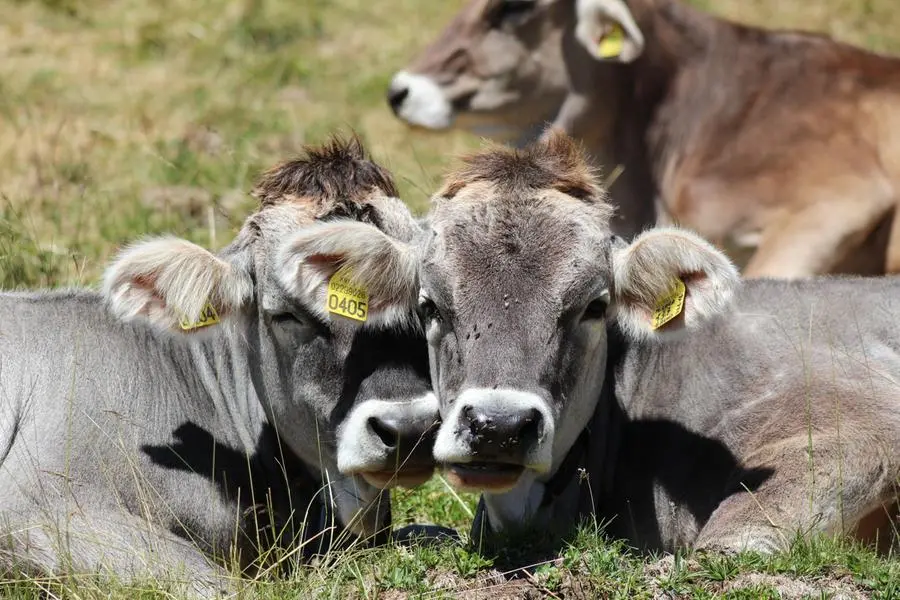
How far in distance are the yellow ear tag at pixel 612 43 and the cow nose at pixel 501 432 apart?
6166mm

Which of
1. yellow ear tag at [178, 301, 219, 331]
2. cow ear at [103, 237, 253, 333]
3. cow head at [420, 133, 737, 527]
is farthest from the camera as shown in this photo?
yellow ear tag at [178, 301, 219, 331]

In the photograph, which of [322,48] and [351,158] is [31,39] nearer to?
[322,48]

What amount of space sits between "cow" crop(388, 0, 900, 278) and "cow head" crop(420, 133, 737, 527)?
433 cm

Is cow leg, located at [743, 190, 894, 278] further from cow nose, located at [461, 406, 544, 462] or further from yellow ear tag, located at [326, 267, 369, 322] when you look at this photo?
cow nose, located at [461, 406, 544, 462]

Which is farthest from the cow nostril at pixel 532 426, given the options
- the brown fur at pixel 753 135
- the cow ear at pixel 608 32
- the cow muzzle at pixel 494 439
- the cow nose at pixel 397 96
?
the cow nose at pixel 397 96

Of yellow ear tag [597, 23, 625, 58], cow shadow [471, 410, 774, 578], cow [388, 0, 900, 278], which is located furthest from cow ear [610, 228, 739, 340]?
yellow ear tag [597, 23, 625, 58]

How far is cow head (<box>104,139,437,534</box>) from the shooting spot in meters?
6.18

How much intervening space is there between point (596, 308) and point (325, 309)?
1169 mm

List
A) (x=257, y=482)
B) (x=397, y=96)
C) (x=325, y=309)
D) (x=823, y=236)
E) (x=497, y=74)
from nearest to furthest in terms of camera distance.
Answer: (x=325, y=309) → (x=257, y=482) → (x=823, y=236) → (x=497, y=74) → (x=397, y=96)

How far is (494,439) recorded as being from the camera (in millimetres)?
5488

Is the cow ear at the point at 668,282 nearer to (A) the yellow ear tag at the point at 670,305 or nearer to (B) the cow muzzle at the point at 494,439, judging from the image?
(A) the yellow ear tag at the point at 670,305

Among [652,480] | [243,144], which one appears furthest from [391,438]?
[243,144]

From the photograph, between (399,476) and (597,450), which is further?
(597,450)

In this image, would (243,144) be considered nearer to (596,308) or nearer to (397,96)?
(397,96)
